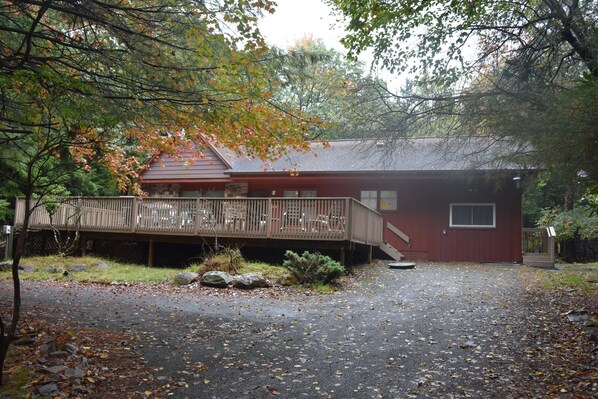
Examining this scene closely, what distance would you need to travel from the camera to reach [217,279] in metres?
9.95

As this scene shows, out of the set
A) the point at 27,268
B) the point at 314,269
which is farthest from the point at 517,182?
the point at 27,268

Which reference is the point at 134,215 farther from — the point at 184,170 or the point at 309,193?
the point at 309,193

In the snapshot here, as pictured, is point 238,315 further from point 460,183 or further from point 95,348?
point 460,183

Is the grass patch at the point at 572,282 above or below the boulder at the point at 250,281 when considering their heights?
above

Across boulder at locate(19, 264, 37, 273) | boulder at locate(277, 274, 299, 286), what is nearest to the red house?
boulder at locate(277, 274, 299, 286)

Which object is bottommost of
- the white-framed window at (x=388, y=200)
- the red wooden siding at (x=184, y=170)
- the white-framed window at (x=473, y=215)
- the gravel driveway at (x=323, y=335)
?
the gravel driveway at (x=323, y=335)

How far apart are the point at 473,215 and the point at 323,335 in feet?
37.1

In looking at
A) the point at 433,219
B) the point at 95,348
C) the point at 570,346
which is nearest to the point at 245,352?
the point at 95,348

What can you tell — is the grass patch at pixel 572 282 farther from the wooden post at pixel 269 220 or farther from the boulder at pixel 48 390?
the boulder at pixel 48 390

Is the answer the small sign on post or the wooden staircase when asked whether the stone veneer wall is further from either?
the wooden staircase

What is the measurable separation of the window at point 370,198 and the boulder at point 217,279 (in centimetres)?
815

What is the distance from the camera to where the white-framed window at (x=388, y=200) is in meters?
16.7

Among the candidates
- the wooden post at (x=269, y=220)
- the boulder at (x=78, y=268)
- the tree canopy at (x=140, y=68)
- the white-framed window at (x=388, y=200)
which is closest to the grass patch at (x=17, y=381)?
the tree canopy at (x=140, y=68)

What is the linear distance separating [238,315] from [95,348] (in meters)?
2.60
